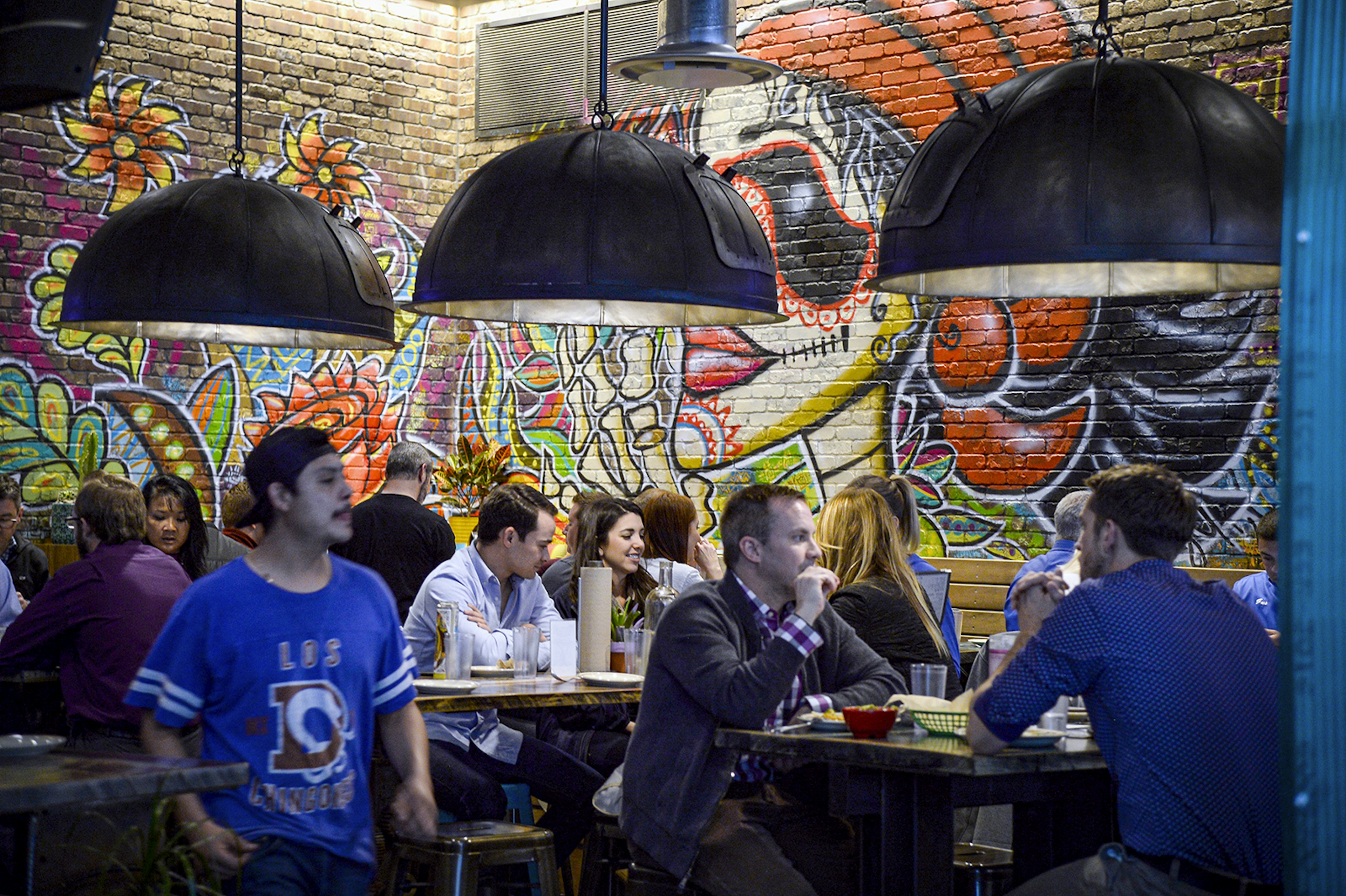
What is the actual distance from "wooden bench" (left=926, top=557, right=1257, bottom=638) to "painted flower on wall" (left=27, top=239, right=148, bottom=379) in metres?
4.90

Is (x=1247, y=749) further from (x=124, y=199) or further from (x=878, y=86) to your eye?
(x=124, y=199)

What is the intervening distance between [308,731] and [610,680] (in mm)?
2023

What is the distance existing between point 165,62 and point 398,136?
5.34 feet

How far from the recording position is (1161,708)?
307cm

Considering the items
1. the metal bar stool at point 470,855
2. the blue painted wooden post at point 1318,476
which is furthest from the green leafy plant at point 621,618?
the blue painted wooden post at point 1318,476

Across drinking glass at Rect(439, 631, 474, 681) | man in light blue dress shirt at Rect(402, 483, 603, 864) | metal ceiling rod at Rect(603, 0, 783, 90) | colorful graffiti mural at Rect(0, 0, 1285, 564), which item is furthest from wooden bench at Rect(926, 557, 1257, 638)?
drinking glass at Rect(439, 631, 474, 681)

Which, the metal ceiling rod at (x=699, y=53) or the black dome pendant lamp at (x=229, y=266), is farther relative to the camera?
the metal ceiling rod at (x=699, y=53)

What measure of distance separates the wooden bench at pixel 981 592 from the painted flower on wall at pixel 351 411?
3.96 meters

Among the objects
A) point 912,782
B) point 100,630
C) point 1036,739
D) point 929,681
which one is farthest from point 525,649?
point 1036,739

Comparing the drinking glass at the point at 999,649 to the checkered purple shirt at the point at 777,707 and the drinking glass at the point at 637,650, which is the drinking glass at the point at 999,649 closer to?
the checkered purple shirt at the point at 777,707

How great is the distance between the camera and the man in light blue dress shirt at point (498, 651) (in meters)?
4.74

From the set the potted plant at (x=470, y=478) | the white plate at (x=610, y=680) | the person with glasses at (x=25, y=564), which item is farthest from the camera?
the potted plant at (x=470, y=478)

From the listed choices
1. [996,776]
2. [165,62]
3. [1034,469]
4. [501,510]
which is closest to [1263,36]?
[1034,469]

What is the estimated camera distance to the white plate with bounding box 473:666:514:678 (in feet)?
16.5
